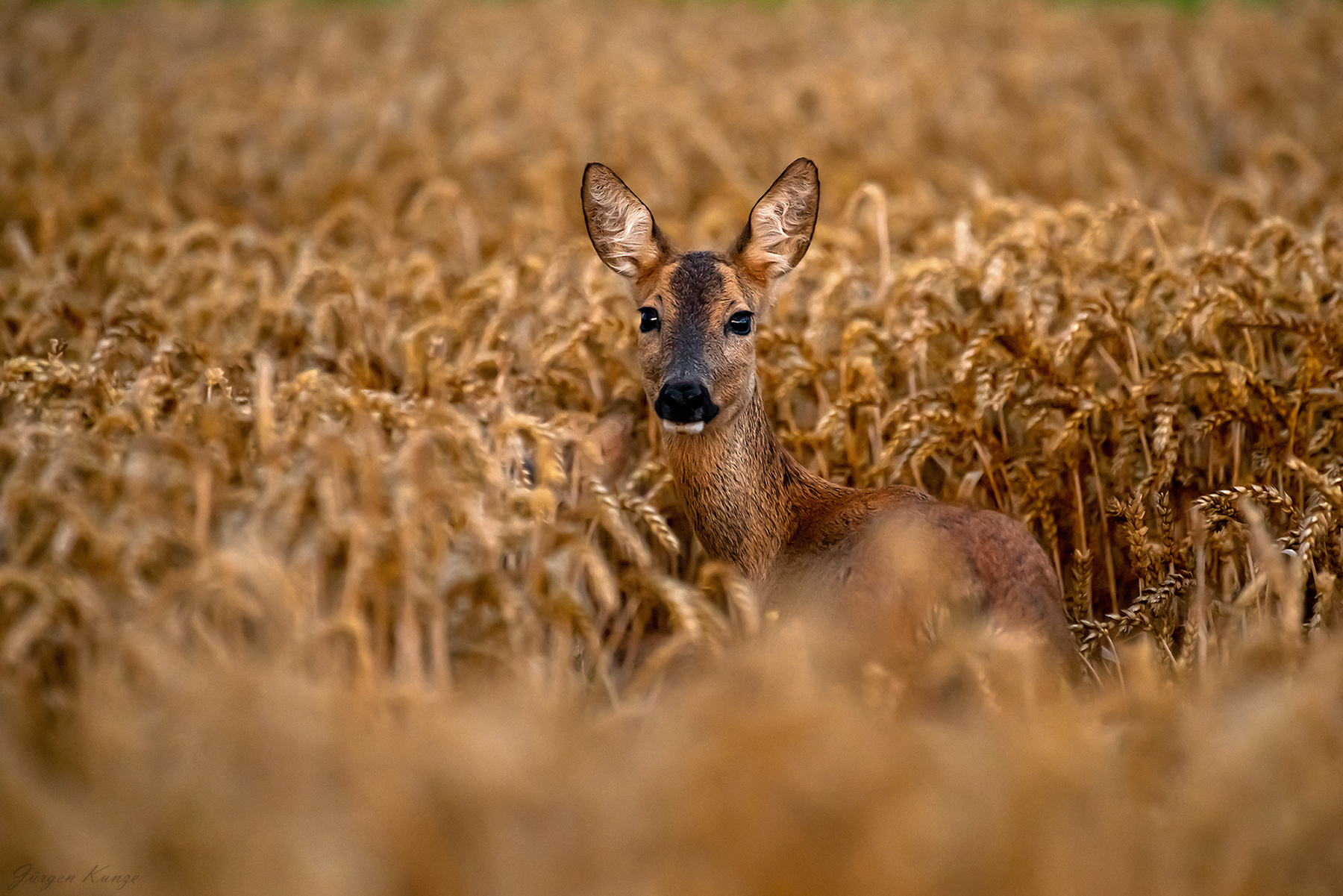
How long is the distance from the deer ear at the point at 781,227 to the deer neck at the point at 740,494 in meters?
0.67

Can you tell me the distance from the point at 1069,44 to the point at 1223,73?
7.34ft

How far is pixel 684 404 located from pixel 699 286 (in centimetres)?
58

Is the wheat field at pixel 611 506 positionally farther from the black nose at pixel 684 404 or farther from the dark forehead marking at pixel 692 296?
the dark forehead marking at pixel 692 296

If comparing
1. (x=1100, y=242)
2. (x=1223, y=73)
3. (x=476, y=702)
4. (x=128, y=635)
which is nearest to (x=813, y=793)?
(x=476, y=702)

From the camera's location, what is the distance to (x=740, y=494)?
4.24m

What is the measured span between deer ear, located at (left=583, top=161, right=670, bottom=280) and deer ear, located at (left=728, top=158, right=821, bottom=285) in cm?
33

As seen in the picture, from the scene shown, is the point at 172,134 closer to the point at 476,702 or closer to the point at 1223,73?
the point at 476,702

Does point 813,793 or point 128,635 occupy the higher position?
point 128,635

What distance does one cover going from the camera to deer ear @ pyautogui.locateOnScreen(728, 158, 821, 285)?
4586 millimetres

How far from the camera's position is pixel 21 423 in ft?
11.8
